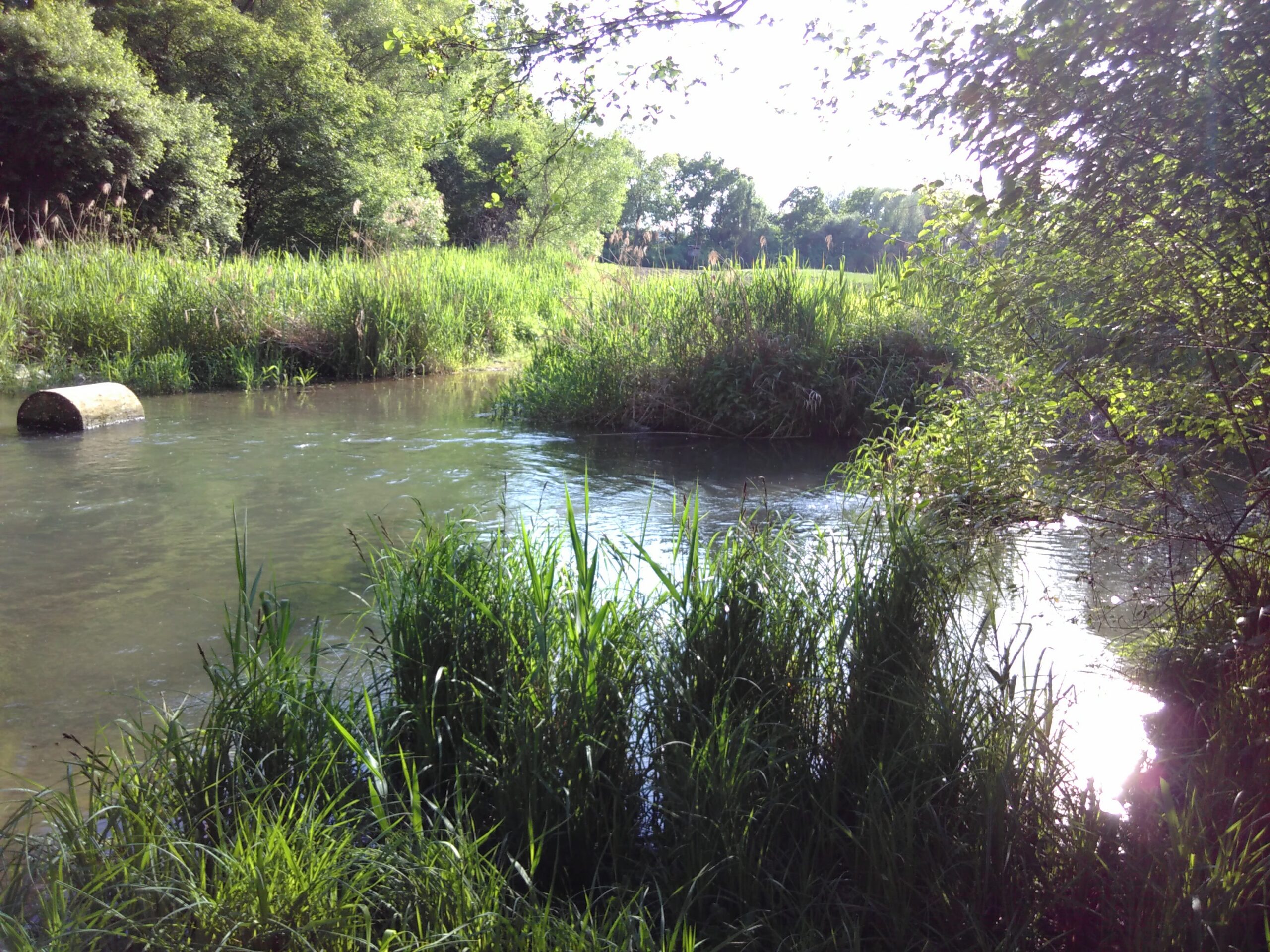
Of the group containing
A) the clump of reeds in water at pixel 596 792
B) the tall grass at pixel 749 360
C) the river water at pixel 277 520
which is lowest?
the river water at pixel 277 520

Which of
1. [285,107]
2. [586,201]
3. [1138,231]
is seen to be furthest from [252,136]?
[1138,231]

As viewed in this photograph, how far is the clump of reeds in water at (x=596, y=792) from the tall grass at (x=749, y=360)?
5318 mm

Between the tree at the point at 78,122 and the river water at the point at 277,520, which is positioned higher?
the tree at the point at 78,122

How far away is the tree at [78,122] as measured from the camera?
1777 cm

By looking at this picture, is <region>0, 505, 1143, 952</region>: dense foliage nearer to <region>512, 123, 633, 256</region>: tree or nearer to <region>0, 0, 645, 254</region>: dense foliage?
<region>0, 0, 645, 254</region>: dense foliage

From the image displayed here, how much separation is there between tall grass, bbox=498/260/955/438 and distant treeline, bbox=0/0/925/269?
0.66 metres

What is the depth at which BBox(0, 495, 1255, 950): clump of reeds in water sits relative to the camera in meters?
2.02

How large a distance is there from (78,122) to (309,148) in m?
8.29

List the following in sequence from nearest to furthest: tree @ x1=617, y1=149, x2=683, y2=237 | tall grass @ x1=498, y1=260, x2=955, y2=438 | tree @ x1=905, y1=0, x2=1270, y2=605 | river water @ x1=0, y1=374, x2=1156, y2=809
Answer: tree @ x1=905, y1=0, x2=1270, y2=605, river water @ x1=0, y1=374, x2=1156, y2=809, tall grass @ x1=498, y1=260, x2=955, y2=438, tree @ x1=617, y1=149, x2=683, y2=237

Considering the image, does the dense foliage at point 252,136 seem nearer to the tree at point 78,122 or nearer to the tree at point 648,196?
the tree at point 78,122

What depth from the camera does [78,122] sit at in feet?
59.3

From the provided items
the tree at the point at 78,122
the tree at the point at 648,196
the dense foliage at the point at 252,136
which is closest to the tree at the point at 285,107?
the dense foliage at the point at 252,136

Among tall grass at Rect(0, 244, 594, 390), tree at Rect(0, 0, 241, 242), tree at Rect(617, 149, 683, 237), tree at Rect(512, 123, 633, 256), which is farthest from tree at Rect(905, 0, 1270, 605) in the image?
tree at Rect(617, 149, 683, 237)

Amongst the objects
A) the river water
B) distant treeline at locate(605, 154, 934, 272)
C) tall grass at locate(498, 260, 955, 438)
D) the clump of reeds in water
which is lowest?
the river water
